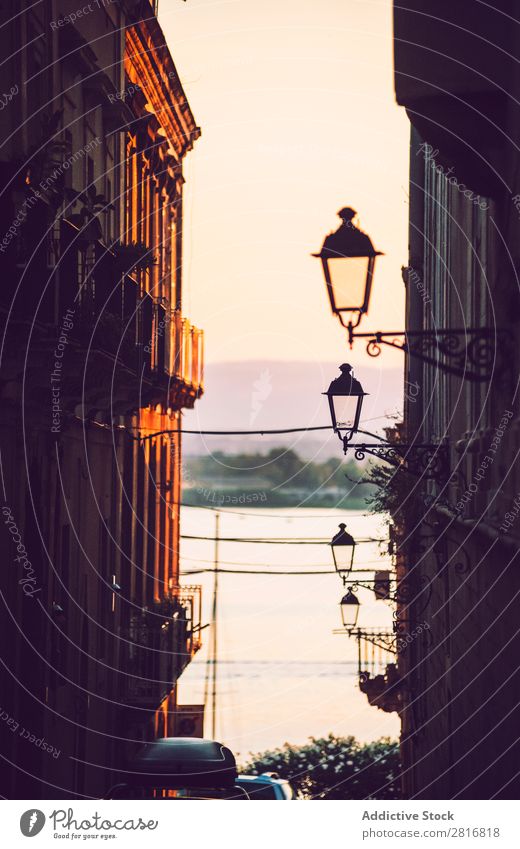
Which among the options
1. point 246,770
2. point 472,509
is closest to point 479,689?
point 472,509

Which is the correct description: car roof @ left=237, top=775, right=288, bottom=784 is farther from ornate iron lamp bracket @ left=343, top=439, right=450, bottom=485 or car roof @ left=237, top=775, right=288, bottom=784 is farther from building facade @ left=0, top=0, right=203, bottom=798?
ornate iron lamp bracket @ left=343, top=439, right=450, bottom=485

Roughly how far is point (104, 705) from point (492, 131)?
1253 cm

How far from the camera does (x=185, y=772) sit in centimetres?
1260

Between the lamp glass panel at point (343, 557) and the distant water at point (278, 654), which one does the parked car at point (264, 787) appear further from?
the distant water at point (278, 654)

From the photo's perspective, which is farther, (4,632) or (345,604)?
(345,604)

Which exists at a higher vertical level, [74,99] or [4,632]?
[74,99]

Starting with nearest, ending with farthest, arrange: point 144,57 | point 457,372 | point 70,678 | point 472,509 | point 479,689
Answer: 1. point 457,372
2. point 479,689
3. point 472,509
4. point 70,678
5. point 144,57

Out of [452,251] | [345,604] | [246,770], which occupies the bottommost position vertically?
[246,770]

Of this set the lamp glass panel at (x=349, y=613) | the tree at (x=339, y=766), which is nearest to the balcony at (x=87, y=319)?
the lamp glass panel at (x=349, y=613)

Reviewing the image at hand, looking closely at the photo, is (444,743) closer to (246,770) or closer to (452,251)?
(452,251)

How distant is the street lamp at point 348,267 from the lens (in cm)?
922

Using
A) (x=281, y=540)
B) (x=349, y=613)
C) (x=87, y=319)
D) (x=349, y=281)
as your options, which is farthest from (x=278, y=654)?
(x=349, y=281)

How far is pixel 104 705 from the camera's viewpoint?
65.3 feet

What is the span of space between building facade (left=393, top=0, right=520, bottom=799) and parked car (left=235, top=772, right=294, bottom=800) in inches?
67.8
